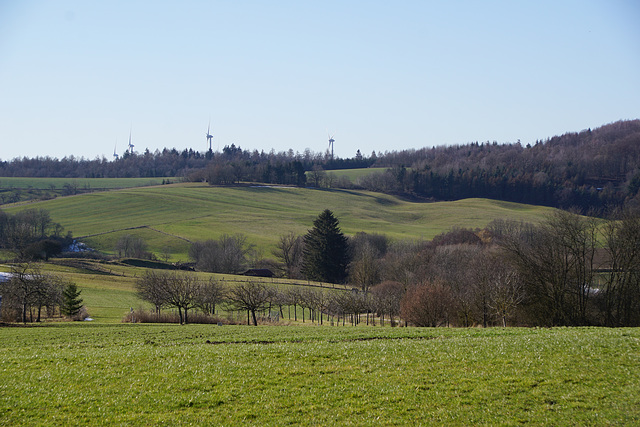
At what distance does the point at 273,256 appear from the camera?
127m

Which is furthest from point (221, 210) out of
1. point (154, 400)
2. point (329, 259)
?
point (154, 400)

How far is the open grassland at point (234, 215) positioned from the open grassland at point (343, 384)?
106m

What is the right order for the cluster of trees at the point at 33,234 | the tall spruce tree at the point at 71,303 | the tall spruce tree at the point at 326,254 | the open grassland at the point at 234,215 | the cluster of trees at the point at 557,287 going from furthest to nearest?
the open grassland at the point at 234,215 → the tall spruce tree at the point at 326,254 → the cluster of trees at the point at 33,234 → the tall spruce tree at the point at 71,303 → the cluster of trees at the point at 557,287

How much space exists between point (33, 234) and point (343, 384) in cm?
13211

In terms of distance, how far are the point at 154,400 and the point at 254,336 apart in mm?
12762

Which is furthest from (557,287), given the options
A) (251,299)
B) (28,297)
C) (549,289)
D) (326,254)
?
(326,254)

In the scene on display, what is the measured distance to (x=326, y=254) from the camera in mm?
114188

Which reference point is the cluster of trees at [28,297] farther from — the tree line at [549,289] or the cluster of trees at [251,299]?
the tree line at [549,289]

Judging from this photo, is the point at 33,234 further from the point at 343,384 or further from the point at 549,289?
the point at 343,384

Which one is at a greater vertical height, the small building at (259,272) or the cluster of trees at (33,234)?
the cluster of trees at (33,234)

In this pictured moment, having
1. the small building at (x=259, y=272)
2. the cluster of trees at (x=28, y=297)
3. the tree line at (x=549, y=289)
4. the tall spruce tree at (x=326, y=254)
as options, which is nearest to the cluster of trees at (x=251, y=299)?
the tree line at (x=549, y=289)

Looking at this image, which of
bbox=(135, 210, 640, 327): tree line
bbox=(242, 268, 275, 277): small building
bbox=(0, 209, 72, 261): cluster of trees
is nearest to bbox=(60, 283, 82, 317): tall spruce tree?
bbox=(135, 210, 640, 327): tree line

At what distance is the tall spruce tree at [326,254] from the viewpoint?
113625 millimetres

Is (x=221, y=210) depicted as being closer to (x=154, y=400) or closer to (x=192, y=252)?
(x=192, y=252)
